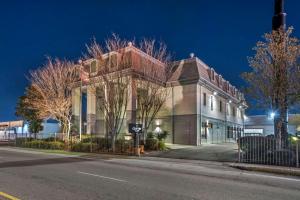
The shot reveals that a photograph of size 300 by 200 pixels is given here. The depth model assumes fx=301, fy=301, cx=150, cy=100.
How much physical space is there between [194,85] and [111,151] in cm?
1163

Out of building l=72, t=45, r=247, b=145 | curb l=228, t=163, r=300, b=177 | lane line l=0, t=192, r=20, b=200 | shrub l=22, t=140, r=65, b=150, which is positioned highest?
building l=72, t=45, r=247, b=145

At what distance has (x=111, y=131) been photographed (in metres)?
24.8

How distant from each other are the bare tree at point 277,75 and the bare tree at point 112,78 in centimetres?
1071

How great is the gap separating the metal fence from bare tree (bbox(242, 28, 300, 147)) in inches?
24.0

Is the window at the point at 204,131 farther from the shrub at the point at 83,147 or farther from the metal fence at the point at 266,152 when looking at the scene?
the metal fence at the point at 266,152

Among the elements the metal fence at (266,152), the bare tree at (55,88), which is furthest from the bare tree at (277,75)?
the bare tree at (55,88)

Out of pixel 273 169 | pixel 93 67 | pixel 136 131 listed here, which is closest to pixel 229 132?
pixel 93 67

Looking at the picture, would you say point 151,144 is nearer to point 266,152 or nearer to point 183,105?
point 183,105

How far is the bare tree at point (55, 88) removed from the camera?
1277 inches

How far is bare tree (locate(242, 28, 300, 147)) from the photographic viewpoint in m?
17.8

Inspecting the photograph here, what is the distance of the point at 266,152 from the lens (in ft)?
56.0

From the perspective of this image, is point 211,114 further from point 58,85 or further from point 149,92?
point 58,85

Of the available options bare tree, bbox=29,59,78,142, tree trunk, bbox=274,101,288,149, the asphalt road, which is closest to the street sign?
tree trunk, bbox=274,101,288,149

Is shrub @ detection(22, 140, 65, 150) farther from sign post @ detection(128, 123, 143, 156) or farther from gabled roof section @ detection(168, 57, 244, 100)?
gabled roof section @ detection(168, 57, 244, 100)
